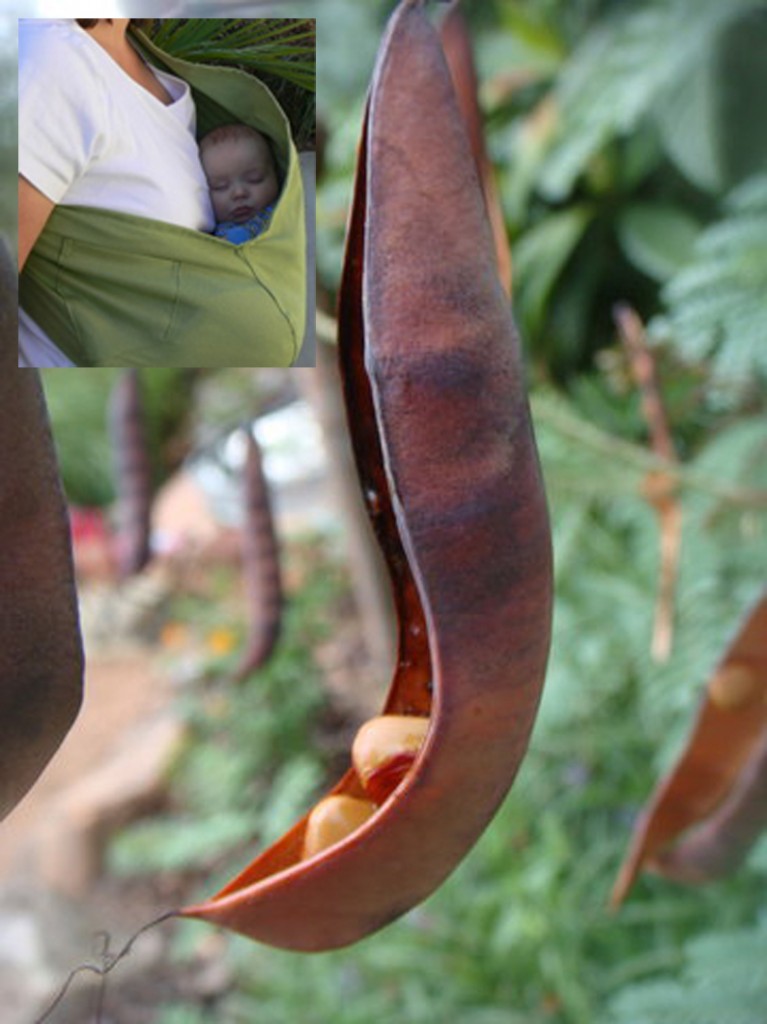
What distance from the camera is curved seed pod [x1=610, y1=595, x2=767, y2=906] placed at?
0.40 m

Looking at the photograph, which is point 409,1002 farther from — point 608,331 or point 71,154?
point 71,154

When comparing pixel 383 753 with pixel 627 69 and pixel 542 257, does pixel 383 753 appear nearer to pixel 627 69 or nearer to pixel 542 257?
pixel 627 69

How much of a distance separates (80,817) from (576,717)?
1133 mm

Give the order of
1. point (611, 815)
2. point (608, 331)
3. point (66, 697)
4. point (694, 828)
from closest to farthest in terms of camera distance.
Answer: point (66, 697) → point (694, 828) → point (611, 815) → point (608, 331)

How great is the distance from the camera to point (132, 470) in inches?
34.4

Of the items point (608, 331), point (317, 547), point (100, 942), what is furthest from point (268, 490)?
point (317, 547)

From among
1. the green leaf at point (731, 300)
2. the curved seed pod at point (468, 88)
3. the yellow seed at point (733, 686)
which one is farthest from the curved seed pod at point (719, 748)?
the green leaf at point (731, 300)

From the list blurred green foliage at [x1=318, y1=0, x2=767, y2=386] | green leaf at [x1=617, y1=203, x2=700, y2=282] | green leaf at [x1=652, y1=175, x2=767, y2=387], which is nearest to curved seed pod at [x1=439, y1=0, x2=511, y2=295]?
green leaf at [x1=652, y1=175, x2=767, y2=387]

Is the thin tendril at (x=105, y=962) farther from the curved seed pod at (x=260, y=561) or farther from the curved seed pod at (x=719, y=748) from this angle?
the curved seed pod at (x=260, y=561)

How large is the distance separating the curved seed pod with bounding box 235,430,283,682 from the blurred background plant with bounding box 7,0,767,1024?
0.21 m

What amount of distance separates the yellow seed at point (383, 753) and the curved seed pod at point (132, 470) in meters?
0.64

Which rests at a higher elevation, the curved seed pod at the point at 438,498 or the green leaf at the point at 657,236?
the curved seed pod at the point at 438,498

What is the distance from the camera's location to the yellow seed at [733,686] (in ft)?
1.33

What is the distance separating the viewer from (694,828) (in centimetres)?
49
